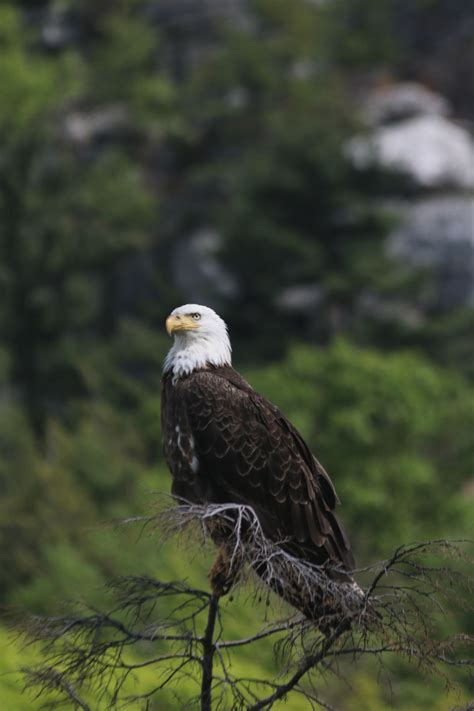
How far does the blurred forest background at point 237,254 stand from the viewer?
29.9 metres

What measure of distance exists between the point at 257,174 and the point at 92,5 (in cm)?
3007

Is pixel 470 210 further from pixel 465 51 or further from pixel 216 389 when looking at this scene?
pixel 216 389

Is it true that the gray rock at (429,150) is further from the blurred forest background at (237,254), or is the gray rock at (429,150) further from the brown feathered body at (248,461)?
the brown feathered body at (248,461)

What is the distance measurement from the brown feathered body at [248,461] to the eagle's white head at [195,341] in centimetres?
16

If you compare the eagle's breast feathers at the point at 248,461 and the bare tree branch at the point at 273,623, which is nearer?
the bare tree branch at the point at 273,623

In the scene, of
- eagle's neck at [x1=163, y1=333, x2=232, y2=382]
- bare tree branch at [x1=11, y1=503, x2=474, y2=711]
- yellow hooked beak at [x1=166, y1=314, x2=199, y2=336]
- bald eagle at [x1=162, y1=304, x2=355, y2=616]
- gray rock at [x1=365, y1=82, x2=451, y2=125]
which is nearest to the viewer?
bare tree branch at [x1=11, y1=503, x2=474, y2=711]

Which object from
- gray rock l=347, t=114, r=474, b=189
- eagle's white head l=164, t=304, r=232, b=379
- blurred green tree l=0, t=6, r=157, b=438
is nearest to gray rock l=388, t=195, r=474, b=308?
gray rock l=347, t=114, r=474, b=189

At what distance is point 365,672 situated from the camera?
22375mm

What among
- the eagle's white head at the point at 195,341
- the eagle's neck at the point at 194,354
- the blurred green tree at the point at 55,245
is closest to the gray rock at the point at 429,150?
the blurred green tree at the point at 55,245

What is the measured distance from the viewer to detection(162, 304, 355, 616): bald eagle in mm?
8000

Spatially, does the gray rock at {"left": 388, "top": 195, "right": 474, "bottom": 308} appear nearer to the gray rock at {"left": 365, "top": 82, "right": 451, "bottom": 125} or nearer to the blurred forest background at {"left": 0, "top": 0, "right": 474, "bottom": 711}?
the blurred forest background at {"left": 0, "top": 0, "right": 474, "bottom": 711}

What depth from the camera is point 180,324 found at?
28.3 feet

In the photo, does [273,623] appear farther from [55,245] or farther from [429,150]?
[429,150]

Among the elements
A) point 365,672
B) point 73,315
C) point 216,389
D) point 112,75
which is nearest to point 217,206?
point 73,315
